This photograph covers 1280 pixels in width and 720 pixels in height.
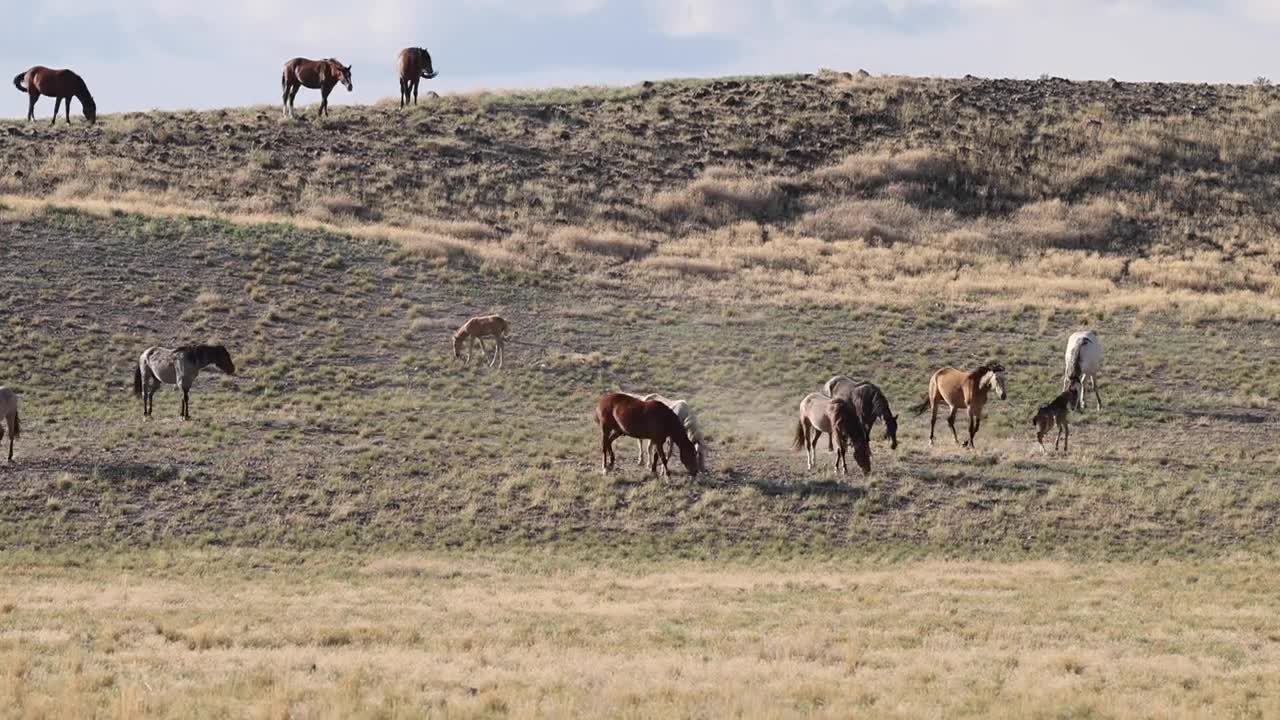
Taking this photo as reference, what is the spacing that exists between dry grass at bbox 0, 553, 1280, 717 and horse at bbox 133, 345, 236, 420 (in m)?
8.92

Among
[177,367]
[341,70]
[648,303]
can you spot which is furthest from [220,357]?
Answer: [341,70]

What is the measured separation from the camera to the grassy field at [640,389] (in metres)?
15.5

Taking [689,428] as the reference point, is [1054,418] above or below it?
above

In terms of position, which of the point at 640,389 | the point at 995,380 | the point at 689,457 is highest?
the point at 995,380

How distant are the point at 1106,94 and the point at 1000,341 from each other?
40.7 metres

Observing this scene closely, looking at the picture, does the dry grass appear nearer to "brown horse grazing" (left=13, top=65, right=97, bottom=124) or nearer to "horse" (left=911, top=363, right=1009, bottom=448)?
"horse" (left=911, top=363, right=1009, bottom=448)

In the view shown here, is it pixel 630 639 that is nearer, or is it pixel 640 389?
pixel 630 639

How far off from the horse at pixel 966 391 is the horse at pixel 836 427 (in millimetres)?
3047

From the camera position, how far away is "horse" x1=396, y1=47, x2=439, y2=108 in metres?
71.7

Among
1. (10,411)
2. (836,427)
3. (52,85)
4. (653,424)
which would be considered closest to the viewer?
(653,424)

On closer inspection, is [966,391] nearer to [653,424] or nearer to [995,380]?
[995,380]

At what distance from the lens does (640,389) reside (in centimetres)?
3878

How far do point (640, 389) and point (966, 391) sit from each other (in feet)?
30.7

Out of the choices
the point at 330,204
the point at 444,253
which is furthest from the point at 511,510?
the point at 330,204
